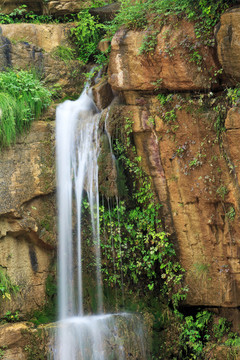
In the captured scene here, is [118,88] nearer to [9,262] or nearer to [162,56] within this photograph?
[162,56]

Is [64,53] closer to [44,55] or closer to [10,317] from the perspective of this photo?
[44,55]

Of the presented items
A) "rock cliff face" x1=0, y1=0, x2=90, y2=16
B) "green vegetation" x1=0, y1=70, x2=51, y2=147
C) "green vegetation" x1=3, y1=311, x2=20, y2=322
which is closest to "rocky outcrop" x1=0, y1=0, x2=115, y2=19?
"rock cliff face" x1=0, y1=0, x2=90, y2=16

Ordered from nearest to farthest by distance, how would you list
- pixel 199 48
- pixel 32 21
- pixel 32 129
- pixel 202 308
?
pixel 199 48 < pixel 202 308 < pixel 32 129 < pixel 32 21

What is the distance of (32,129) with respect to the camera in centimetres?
759

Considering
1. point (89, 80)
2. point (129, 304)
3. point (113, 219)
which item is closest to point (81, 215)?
point (113, 219)

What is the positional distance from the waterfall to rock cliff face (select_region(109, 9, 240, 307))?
2.82 ft

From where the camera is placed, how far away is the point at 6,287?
680 centimetres

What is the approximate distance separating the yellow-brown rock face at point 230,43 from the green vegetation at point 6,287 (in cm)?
451

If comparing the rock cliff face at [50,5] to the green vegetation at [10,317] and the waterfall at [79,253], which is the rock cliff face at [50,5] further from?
the green vegetation at [10,317]

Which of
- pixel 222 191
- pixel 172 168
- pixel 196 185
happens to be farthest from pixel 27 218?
pixel 222 191

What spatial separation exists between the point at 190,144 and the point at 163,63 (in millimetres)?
1328

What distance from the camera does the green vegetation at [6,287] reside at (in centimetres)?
676

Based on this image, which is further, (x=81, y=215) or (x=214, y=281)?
(x=81, y=215)

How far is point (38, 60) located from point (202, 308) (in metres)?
5.66
